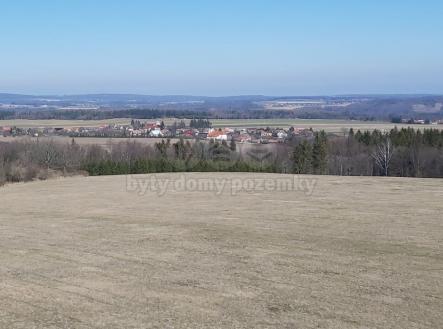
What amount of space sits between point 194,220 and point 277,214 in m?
4.06

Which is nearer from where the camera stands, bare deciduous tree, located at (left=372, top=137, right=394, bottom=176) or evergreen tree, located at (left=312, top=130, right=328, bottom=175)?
bare deciduous tree, located at (left=372, top=137, right=394, bottom=176)

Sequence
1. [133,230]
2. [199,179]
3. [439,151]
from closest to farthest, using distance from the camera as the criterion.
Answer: [133,230]
[199,179]
[439,151]

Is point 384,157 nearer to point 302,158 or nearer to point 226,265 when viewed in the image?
point 302,158

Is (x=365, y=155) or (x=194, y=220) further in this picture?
(x=365, y=155)

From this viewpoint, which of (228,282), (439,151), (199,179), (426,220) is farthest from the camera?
(439,151)

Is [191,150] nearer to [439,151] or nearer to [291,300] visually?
[439,151]

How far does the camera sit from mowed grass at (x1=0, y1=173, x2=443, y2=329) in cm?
1131

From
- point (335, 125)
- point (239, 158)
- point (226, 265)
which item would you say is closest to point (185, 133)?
point (335, 125)

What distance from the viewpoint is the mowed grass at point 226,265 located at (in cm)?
1131

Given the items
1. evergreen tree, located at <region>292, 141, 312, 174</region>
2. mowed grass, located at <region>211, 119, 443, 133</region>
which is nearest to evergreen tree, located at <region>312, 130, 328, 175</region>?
evergreen tree, located at <region>292, 141, 312, 174</region>

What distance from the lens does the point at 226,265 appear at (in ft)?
51.8

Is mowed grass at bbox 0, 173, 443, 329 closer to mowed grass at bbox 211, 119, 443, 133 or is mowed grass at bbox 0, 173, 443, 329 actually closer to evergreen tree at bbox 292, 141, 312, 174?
evergreen tree at bbox 292, 141, 312, 174

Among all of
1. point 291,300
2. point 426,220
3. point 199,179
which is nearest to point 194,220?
point 426,220

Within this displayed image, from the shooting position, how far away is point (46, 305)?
467 inches
